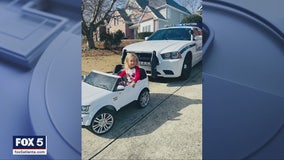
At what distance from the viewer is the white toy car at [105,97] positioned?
7.52ft

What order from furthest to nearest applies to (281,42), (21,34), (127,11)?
(127,11)
(21,34)
(281,42)

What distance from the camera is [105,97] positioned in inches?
91.3

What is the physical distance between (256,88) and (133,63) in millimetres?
1172

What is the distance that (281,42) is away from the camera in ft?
7.14

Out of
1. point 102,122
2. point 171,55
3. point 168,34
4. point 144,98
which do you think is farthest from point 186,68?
point 102,122

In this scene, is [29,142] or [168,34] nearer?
[29,142]

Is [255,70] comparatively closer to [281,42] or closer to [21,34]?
[281,42]

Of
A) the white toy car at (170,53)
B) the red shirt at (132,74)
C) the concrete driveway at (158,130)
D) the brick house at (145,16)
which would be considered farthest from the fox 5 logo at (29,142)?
the brick house at (145,16)

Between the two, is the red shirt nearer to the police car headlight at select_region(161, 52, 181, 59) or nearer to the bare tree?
the police car headlight at select_region(161, 52, 181, 59)

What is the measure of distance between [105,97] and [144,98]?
0.40m

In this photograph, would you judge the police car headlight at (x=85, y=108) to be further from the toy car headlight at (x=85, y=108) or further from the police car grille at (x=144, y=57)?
the police car grille at (x=144, y=57)

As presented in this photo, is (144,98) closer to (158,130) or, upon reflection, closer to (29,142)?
(158,130)

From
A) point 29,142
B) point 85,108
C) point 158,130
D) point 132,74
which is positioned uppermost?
point 132,74

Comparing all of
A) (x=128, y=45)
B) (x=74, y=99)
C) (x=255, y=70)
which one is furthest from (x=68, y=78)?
(x=255, y=70)
